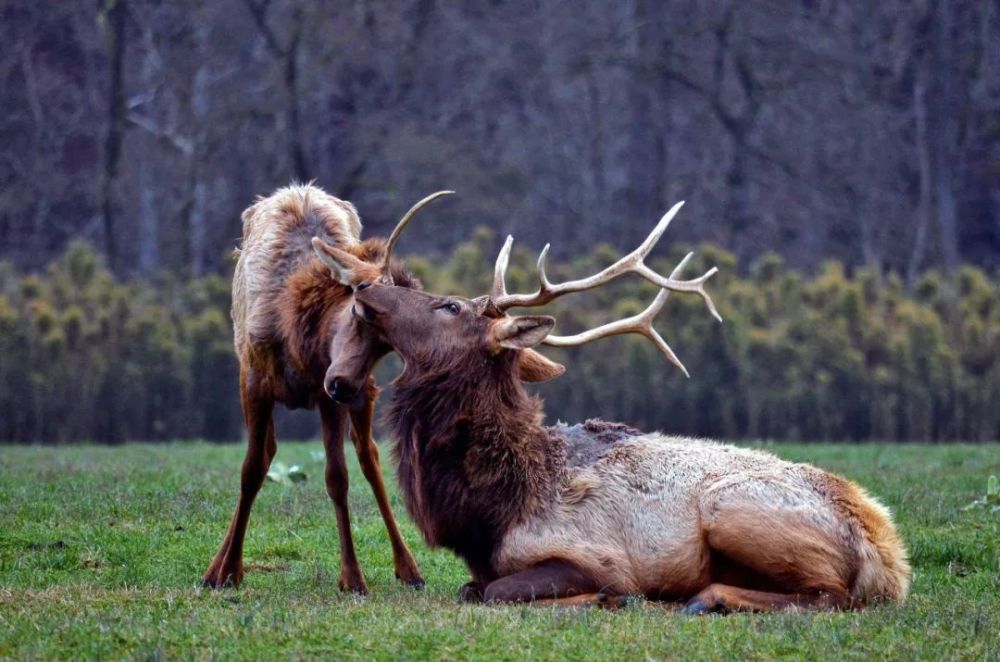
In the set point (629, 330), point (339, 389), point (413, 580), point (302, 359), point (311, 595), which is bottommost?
→ point (413, 580)

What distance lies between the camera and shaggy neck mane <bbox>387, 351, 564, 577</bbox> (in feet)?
25.7

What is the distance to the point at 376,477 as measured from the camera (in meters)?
9.27

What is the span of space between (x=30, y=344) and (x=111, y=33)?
808 centimetres

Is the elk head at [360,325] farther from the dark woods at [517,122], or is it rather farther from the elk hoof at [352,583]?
the dark woods at [517,122]

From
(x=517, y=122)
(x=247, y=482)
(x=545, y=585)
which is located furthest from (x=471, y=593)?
(x=517, y=122)

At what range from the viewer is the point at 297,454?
1580 cm

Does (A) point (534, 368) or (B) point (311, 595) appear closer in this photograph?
(B) point (311, 595)

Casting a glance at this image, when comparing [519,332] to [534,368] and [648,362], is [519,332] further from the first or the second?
[648,362]

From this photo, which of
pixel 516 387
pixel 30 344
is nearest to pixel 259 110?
pixel 30 344

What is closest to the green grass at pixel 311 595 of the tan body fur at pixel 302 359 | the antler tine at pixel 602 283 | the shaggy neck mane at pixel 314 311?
the tan body fur at pixel 302 359

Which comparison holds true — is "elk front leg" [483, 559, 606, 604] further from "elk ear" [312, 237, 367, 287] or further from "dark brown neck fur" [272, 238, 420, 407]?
"elk ear" [312, 237, 367, 287]

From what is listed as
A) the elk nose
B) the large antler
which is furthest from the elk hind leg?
the elk nose

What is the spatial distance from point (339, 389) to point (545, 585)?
144 centimetres

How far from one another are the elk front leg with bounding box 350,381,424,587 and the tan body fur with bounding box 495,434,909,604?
119 centimetres
